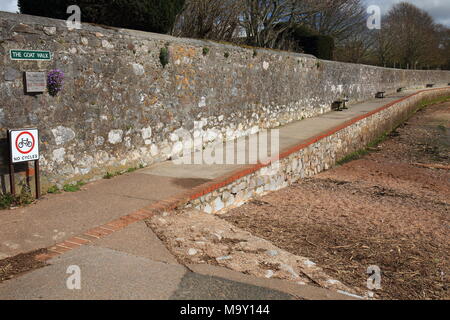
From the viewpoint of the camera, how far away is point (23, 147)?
4.62m

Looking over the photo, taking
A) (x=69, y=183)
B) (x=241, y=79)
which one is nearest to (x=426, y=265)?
(x=69, y=183)

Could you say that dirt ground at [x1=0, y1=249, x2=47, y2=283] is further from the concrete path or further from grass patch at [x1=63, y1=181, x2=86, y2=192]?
grass patch at [x1=63, y1=181, x2=86, y2=192]

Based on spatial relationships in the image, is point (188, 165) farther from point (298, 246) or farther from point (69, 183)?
point (298, 246)

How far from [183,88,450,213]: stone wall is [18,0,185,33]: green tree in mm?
3045

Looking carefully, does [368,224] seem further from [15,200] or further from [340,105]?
[340,105]

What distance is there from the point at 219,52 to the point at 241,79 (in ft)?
3.68

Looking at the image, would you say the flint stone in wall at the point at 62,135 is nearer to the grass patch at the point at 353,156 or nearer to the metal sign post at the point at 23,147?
the metal sign post at the point at 23,147

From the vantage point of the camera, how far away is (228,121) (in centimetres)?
894

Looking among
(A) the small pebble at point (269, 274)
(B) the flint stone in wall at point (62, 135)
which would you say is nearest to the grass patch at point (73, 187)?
(B) the flint stone in wall at point (62, 135)

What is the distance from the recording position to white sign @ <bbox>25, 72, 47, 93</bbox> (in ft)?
15.6

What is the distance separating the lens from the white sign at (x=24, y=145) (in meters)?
4.52

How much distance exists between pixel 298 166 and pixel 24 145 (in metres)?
5.72

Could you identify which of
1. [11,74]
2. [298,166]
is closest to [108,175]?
[11,74]

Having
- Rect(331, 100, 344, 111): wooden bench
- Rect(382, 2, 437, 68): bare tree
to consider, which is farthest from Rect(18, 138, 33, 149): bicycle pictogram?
Rect(382, 2, 437, 68): bare tree
